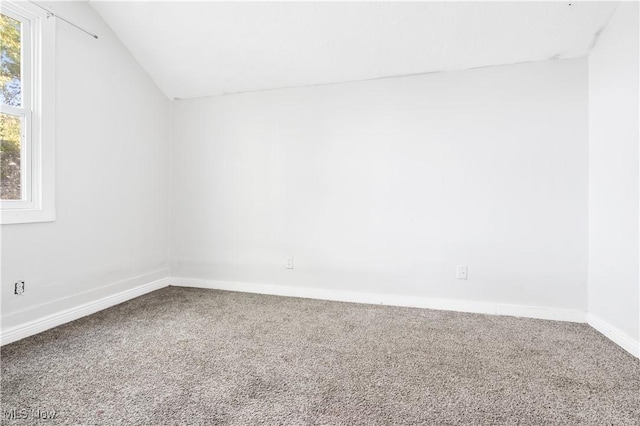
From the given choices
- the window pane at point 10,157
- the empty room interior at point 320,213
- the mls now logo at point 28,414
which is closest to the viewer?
the mls now logo at point 28,414

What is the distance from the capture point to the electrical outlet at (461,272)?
2.74 metres

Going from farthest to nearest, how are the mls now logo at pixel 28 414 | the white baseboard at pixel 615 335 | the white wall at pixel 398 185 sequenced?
1. the white wall at pixel 398 185
2. the white baseboard at pixel 615 335
3. the mls now logo at pixel 28 414

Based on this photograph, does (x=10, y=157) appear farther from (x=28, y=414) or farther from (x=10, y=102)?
(x=28, y=414)

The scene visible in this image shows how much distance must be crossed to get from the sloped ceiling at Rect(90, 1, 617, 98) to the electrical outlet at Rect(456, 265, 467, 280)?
1.70 meters

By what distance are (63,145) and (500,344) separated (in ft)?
11.3

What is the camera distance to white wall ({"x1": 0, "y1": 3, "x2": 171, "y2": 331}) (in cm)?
227

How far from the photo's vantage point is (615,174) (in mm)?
2148

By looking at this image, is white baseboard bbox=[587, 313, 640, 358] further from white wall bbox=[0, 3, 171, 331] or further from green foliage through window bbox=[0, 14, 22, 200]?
green foliage through window bbox=[0, 14, 22, 200]

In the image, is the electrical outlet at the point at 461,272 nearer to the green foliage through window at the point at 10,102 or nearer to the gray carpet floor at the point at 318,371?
the gray carpet floor at the point at 318,371

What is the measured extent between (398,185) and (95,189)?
2617 millimetres

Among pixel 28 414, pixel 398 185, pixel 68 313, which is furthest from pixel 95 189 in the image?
pixel 398 185

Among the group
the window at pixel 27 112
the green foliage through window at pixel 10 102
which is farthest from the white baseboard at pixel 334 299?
the green foliage through window at pixel 10 102

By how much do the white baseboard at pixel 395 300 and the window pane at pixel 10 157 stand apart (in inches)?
66.2

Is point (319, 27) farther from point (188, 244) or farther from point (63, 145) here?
point (188, 244)
